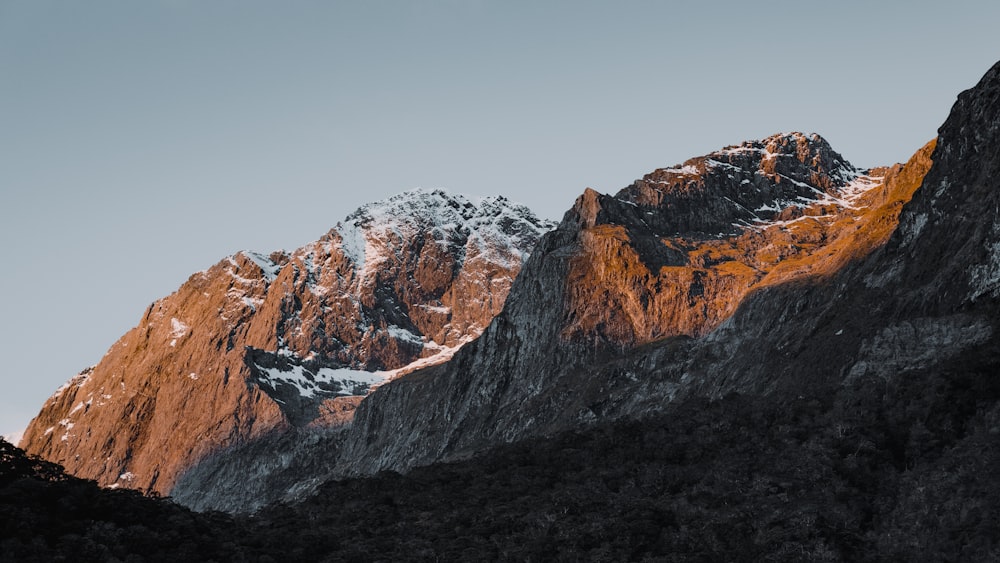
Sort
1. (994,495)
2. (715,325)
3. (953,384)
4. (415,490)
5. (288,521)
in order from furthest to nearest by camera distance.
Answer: (715,325)
(415,490)
(288,521)
(953,384)
(994,495)

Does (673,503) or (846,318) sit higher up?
(846,318)

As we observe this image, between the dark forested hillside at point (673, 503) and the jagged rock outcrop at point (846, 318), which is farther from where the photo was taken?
the jagged rock outcrop at point (846, 318)

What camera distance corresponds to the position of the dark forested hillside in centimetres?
8194

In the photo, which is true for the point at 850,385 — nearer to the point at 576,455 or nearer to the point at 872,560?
the point at 576,455

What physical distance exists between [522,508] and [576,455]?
21.9 metres

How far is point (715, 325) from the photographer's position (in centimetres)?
18675

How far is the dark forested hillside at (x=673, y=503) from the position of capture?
81938mm

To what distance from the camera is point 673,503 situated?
101 metres

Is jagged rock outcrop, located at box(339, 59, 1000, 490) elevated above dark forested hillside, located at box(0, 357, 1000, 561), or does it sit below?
above

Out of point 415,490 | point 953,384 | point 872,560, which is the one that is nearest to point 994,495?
point 872,560

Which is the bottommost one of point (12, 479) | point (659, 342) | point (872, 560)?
point (872, 560)

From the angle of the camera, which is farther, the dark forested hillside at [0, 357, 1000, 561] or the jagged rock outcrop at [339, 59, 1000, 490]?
the jagged rock outcrop at [339, 59, 1000, 490]

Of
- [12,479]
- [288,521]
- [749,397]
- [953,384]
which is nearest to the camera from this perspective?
[12,479]

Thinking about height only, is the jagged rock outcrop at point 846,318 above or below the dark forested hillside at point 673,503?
above
